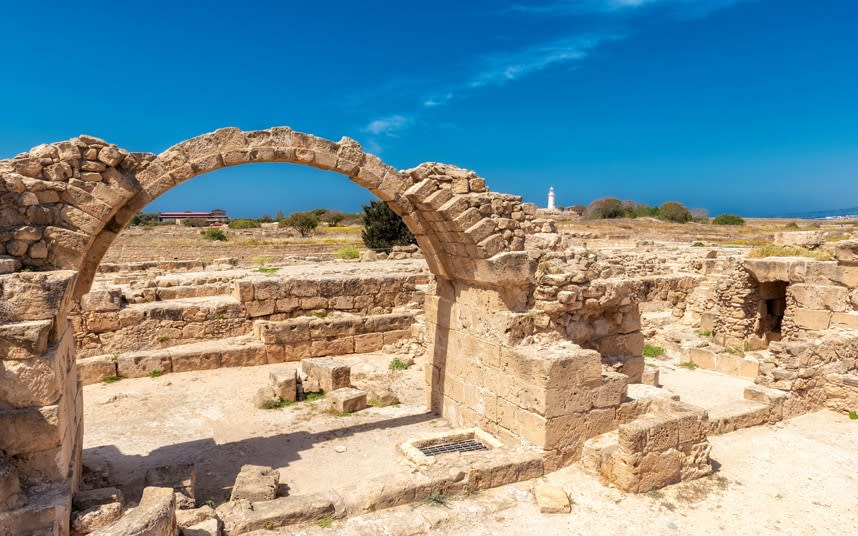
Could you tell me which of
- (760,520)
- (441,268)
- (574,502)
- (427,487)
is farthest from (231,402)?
(760,520)

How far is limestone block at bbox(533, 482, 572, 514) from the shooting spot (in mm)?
5148

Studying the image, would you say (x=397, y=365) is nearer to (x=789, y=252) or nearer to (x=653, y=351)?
(x=653, y=351)

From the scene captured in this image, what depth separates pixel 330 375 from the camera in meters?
8.91

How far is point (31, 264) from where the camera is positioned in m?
4.64

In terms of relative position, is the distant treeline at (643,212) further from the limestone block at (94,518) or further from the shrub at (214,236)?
the limestone block at (94,518)

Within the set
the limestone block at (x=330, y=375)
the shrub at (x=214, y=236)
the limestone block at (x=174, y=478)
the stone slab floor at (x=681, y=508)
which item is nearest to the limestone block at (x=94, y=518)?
the limestone block at (x=174, y=478)

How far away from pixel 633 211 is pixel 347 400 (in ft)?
198

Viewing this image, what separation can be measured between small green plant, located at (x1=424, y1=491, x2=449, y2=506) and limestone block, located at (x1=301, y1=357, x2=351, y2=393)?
4.03 meters

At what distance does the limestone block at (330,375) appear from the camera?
8.94m

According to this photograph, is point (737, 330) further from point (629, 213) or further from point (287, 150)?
point (629, 213)

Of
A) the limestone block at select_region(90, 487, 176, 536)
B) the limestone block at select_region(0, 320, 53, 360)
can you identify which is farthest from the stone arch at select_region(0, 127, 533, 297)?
the limestone block at select_region(90, 487, 176, 536)

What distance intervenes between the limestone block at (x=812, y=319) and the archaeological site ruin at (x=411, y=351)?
0.03 metres

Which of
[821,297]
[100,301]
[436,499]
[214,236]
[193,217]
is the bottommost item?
[436,499]

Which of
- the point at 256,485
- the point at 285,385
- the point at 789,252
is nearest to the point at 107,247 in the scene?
the point at 256,485
